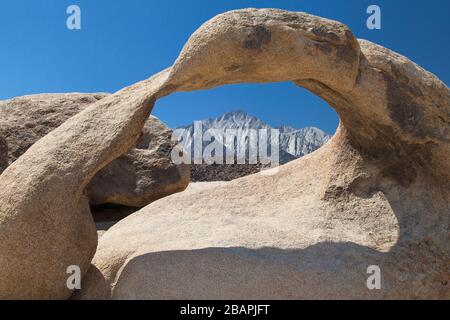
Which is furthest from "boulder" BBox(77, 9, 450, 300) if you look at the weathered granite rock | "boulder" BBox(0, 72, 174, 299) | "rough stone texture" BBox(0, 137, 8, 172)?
"rough stone texture" BBox(0, 137, 8, 172)

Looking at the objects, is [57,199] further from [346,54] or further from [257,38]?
[346,54]

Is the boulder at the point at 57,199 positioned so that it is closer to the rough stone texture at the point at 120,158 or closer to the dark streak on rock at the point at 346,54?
the dark streak on rock at the point at 346,54

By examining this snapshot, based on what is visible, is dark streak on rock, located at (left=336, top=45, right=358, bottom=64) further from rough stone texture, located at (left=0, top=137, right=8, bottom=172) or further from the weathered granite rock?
rough stone texture, located at (left=0, top=137, right=8, bottom=172)

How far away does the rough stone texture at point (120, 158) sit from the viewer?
21.0 feet

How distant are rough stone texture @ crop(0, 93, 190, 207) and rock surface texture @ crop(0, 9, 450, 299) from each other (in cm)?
186

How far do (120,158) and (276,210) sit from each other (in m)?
2.62

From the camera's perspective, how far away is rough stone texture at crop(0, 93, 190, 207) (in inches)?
253

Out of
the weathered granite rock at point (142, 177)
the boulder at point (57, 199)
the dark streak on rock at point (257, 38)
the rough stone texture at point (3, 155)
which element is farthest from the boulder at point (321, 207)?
the rough stone texture at point (3, 155)

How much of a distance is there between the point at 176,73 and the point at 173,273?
1401 millimetres

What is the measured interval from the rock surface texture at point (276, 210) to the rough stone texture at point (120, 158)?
1859mm

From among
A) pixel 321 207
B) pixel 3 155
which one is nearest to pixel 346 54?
pixel 321 207
